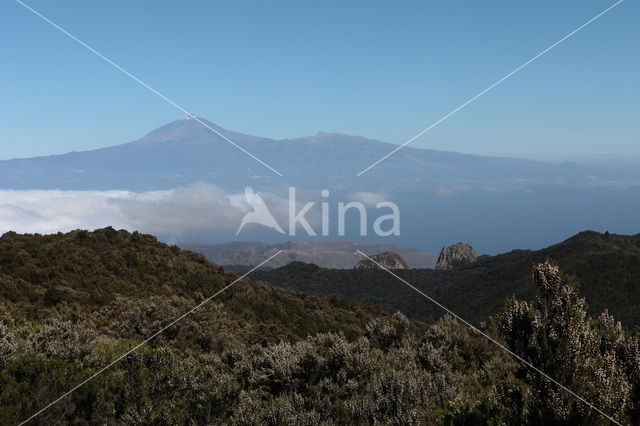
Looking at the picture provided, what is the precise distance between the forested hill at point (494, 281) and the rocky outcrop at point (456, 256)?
39.0ft

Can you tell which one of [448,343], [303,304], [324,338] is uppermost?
[324,338]

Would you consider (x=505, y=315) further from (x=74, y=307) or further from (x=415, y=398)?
(x=74, y=307)

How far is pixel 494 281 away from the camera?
105250 millimetres

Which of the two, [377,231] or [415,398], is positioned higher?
[377,231]

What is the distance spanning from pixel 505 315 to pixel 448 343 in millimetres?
16303

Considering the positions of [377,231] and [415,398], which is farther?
[377,231]

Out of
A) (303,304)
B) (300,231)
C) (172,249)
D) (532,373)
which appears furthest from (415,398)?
(172,249)

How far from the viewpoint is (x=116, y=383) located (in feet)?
53.9

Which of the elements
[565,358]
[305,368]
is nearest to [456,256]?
[305,368]

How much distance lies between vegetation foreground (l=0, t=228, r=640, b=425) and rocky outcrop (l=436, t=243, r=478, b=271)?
13638 cm

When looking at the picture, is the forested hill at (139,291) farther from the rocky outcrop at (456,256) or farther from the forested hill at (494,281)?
the rocky outcrop at (456,256)

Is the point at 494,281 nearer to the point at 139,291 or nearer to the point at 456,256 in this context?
the point at 456,256

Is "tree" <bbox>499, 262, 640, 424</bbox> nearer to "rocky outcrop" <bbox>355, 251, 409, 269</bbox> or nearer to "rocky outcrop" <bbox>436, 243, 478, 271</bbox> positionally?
"rocky outcrop" <bbox>355, 251, 409, 269</bbox>

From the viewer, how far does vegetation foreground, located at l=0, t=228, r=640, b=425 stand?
35.2 feet
